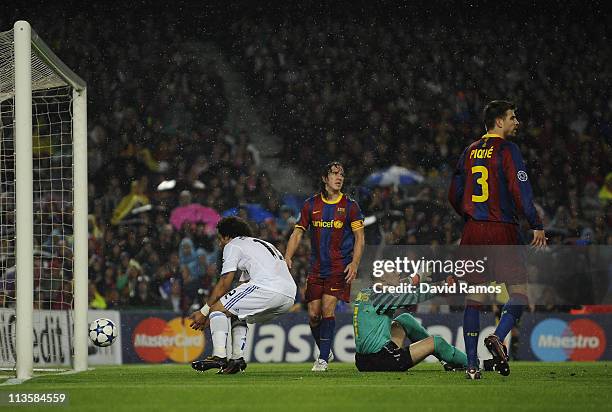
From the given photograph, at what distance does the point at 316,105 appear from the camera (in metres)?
20.0

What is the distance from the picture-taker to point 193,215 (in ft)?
56.2

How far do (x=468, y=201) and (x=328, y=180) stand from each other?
222 centimetres

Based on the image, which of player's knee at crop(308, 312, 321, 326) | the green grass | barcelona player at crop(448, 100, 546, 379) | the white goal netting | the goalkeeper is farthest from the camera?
the white goal netting

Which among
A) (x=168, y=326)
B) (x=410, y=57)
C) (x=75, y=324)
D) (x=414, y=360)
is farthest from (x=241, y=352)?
(x=410, y=57)

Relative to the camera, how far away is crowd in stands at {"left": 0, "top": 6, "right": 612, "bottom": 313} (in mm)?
16641

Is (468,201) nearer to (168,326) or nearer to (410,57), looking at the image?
(168,326)

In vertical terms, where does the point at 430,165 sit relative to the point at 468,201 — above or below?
above

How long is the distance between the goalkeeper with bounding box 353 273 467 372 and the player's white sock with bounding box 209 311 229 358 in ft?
3.76

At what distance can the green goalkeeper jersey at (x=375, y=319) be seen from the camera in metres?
8.93

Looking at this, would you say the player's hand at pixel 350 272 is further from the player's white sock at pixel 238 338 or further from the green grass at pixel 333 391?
the player's white sock at pixel 238 338

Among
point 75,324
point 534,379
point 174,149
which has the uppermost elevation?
point 174,149

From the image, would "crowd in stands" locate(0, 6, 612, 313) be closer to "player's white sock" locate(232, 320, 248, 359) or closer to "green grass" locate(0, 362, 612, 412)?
"player's white sock" locate(232, 320, 248, 359)

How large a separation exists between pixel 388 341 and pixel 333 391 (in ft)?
7.53

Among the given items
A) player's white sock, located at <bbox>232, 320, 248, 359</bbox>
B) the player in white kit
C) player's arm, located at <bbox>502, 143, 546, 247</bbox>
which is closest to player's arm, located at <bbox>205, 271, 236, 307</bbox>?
the player in white kit
